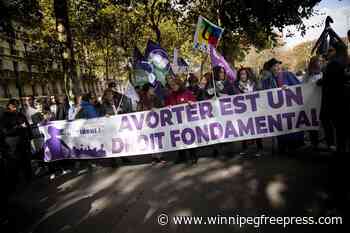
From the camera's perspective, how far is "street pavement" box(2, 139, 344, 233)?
418cm

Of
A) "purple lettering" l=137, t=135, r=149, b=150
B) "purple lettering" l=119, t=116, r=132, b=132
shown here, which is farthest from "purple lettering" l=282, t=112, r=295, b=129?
"purple lettering" l=119, t=116, r=132, b=132

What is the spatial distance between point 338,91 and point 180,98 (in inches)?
124

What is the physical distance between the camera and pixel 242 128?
666cm

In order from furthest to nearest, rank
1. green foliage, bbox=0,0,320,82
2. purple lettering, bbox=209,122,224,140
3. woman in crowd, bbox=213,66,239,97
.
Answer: green foliage, bbox=0,0,320,82 < woman in crowd, bbox=213,66,239,97 < purple lettering, bbox=209,122,224,140

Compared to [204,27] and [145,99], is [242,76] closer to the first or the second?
[204,27]

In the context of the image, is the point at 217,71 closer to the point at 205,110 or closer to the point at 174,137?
the point at 205,110

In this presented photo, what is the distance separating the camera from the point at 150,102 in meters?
7.74

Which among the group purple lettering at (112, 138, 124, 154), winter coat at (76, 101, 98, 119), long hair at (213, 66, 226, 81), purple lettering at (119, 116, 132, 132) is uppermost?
long hair at (213, 66, 226, 81)

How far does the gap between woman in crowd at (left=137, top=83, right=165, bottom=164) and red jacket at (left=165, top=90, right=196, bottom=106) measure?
414 mm

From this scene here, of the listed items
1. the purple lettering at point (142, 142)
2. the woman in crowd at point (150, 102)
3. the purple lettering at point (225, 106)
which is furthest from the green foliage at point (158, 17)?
the purple lettering at point (225, 106)

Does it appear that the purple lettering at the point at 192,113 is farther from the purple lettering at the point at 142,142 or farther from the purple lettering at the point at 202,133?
the purple lettering at the point at 142,142

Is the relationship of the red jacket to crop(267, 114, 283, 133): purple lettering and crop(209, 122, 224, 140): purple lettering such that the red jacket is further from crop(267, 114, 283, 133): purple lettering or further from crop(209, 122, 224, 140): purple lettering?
crop(267, 114, 283, 133): purple lettering

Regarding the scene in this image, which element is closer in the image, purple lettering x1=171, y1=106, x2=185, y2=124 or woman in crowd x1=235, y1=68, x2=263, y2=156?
purple lettering x1=171, y1=106, x2=185, y2=124

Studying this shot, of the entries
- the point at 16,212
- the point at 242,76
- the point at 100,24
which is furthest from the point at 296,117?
the point at 100,24
